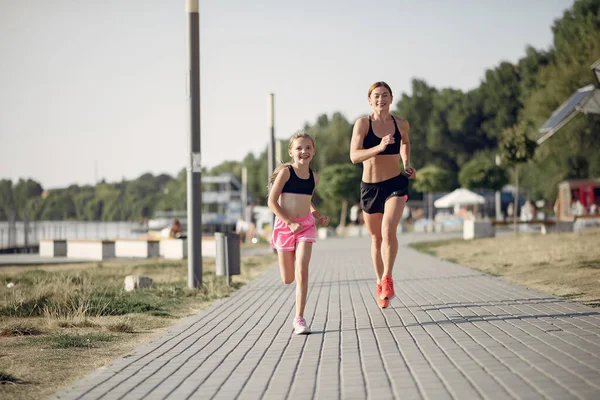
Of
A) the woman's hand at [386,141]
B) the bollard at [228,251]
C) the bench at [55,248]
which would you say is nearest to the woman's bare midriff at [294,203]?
the woman's hand at [386,141]

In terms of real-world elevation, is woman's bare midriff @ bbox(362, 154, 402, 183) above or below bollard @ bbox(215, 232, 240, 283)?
above

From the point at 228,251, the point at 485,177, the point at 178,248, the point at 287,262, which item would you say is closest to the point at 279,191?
the point at 287,262

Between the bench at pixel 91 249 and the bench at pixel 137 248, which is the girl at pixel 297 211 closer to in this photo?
the bench at pixel 137 248

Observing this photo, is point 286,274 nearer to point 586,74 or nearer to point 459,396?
point 459,396

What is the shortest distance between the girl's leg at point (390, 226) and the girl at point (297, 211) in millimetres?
1336

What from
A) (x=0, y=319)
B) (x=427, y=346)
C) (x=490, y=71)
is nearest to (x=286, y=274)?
(x=427, y=346)

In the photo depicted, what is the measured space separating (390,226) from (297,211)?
4.93 ft

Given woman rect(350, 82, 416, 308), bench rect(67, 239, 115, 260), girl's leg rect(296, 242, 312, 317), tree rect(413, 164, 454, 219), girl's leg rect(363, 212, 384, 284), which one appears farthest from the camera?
tree rect(413, 164, 454, 219)

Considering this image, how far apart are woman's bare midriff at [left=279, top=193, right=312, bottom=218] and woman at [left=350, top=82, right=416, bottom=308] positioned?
1091 millimetres

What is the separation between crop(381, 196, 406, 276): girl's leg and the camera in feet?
28.0

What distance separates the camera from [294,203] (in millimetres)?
7387

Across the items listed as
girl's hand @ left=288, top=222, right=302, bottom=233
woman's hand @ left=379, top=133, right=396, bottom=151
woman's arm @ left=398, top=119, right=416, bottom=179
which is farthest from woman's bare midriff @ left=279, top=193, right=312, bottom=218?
woman's arm @ left=398, top=119, right=416, bottom=179

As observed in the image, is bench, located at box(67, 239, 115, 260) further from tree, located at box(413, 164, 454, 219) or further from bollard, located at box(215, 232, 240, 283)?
tree, located at box(413, 164, 454, 219)

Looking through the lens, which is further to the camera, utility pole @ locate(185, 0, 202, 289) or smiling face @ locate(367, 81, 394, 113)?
utility pole @ locate(185, 0, 202, 289)
